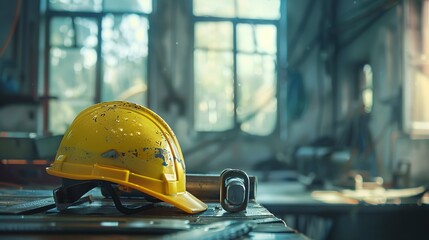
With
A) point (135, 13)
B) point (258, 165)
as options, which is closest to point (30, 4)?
point (135, 13)

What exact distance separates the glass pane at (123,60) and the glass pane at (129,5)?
8 centimetres

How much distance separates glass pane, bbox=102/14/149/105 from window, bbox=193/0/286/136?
0.62 metres

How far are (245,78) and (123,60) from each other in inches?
53.2

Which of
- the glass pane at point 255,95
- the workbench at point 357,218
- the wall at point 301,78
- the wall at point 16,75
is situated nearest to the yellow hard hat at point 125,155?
the workbench at point 357,218

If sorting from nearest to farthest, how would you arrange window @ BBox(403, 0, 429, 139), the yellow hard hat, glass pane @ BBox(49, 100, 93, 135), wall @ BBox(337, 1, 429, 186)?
the yellow hard hat
window @ BBox(403, 0, 429, 139)
wall @ BBox(337, 1, 429, 186)
glass pane @ BBox(49, 100, 93, 135)

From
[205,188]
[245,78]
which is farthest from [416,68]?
[205,188]

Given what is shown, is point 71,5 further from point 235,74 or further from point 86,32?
point 235,74

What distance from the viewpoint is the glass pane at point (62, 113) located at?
500 cm

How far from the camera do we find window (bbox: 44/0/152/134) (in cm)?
502

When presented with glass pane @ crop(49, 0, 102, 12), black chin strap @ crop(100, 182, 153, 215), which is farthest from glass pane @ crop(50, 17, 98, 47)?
black chin strap @ crop(100, 182, 153, 215)

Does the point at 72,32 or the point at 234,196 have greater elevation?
the point at 72,32

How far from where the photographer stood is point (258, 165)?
17.4 feet

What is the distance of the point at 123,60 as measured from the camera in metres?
5.05

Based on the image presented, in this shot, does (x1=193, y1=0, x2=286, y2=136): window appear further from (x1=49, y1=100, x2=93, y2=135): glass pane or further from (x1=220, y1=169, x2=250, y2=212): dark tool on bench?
(x1=220, y1=169, x2=250, y2=212): dark tool on bench
